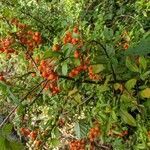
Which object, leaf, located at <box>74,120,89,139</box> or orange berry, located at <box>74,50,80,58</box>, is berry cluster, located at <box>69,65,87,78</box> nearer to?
orange berry, located at <box>74,50,80,58</box>

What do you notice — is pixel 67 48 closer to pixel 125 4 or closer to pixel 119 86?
pixel 119 86

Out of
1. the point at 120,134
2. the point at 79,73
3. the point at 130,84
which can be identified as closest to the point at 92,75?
the point at 79,73

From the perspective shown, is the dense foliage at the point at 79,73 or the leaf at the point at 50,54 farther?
the dense foliage at the point at 79,73

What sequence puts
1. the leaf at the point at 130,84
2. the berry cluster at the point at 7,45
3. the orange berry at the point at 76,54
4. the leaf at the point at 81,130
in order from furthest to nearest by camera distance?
the berry cluster at the point at 7,45 < the leaf at the point at 81,130 < the leaf at the point at 130,84 < the orange berry at the point at 76,54

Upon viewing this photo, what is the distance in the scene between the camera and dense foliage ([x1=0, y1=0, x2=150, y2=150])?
2465 mm

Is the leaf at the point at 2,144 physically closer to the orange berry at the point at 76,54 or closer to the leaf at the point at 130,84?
the orange berry at the point at 76,54

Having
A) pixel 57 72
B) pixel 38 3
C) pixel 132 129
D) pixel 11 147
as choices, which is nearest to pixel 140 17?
pixel 132 129

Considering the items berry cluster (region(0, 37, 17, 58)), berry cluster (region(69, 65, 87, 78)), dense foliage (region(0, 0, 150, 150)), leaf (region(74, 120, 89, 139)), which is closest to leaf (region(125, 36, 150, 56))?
dense foliage (region(0, 0, 150, 150))

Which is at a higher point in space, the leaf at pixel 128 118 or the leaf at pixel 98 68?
the leaf at pixel 98 68

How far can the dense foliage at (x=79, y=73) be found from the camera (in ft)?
8.09

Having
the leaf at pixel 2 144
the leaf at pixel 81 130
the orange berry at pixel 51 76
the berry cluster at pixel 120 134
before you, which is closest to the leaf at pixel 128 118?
the leaf at pixel 81 130

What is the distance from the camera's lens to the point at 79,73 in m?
2.65

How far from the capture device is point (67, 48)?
2238mm

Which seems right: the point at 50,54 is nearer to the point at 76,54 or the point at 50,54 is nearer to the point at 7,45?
the point at 76,54
